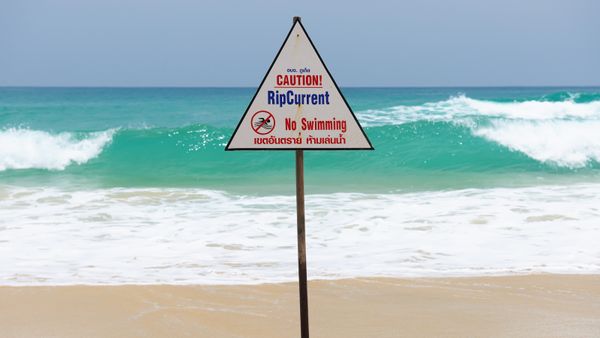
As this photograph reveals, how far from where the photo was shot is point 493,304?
616 centimetres

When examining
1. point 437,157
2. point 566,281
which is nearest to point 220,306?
point 566,281

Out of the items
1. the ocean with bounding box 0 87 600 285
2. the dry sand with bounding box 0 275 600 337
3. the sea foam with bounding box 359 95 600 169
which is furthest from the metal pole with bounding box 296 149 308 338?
the sea foam with bounding box 359 95 600 169

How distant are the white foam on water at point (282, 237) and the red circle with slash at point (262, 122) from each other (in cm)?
328

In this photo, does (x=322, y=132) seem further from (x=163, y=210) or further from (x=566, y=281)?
(x=163, y=210)

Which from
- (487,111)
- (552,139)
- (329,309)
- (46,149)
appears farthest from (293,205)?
(487,111)

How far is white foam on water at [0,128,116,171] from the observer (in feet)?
66.6

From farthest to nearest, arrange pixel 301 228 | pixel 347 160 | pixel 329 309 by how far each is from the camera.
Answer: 1. pixel 347 160
2. pixel 329 309
3. pixel 301 228

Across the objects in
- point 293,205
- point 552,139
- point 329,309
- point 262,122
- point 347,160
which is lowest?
point 329,309

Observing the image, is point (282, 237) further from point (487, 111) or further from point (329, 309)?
point (487, 111)

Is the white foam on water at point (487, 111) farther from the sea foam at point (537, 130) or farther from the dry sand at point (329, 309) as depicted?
the dry sand at point (329, 309)

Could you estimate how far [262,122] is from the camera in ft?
13.0

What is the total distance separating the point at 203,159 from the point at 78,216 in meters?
10.7

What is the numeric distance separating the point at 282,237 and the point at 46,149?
572 inches

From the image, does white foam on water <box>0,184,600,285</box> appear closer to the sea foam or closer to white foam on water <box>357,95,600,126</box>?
the sea foam
